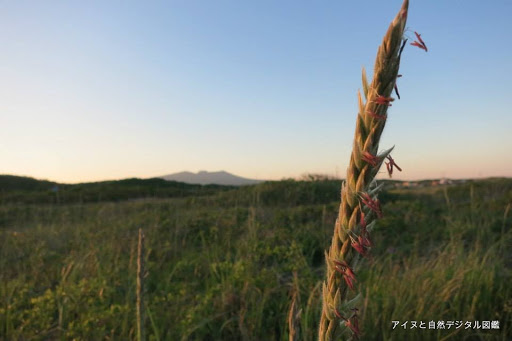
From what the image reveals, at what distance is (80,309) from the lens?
431 cm

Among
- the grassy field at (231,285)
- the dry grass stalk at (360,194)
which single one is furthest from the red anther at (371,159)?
the grassy field at (231,285)

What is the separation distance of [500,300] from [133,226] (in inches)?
318

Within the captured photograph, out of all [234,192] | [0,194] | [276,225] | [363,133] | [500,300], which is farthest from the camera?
[0,194]

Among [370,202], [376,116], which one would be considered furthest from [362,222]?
[376,116]

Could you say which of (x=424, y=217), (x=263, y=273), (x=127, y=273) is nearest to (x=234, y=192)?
(x=424, y=217)

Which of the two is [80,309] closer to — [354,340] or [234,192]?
[354,340]

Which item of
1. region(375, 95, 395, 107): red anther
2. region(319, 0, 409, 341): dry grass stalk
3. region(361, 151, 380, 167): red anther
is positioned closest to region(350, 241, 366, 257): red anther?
region(319, 0, 409, 341): dry grass stalk

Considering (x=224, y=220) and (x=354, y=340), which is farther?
(x=224, y=220)

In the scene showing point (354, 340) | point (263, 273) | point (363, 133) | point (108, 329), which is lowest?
point (108, 329)

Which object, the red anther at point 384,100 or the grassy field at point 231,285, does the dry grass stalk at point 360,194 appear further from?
the grassy field at point 231,285

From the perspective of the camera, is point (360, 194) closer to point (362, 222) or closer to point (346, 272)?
point (362, 222)

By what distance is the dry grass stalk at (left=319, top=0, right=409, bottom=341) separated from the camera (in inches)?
24.6

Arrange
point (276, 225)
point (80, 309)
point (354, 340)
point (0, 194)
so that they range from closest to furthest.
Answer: point (354, 340), point (80, 309), point (276, 225), point (0, 194)

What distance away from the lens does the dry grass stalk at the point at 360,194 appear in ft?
2.05
